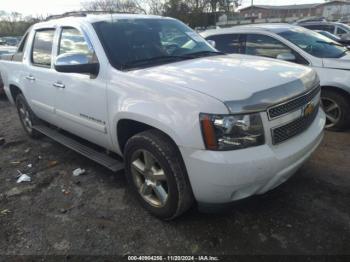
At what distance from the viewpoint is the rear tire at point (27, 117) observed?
16.4 ft

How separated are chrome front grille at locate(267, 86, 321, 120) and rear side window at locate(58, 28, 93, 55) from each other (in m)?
1.92

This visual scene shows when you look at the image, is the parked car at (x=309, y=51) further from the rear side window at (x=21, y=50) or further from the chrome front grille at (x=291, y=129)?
the rear side window at (x=21, y=50)

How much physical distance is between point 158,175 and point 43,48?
108 inches

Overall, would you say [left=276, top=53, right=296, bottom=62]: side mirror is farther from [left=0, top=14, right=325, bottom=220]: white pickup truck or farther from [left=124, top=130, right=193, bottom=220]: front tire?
[left=124, top=130, right=193, bottom=220]: front tire

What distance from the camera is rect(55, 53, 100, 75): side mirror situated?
9.60ft

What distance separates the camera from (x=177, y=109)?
89.7 inches

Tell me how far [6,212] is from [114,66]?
1921 mm

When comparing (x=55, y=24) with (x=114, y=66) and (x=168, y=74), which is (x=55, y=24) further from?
(x=168, y=74)

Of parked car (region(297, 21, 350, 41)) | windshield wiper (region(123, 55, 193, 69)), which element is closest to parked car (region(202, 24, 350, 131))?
windshield wiper (region(123, 55, 193, 69))

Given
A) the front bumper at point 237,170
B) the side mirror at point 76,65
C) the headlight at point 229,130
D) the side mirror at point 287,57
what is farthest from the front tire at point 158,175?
the side mirror at point 287,57

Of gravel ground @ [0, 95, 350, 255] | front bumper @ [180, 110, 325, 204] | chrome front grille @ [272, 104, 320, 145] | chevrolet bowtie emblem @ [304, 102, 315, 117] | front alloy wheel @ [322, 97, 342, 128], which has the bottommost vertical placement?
gravel ground @ [0, 95, 350, 255]

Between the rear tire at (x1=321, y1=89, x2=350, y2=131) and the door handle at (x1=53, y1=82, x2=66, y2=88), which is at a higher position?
the door handle at (x1=53, y1=82, x2=66, y2=88)

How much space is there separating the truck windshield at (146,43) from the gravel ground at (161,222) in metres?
1.47

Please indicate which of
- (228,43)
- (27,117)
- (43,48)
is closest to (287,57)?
(228,43)
